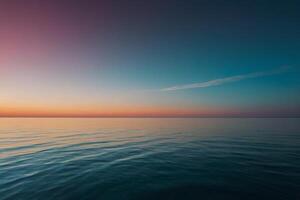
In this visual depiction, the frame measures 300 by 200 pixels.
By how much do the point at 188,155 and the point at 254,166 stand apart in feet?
18.2

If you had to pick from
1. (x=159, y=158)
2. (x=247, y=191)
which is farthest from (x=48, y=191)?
(x=247, y=191)

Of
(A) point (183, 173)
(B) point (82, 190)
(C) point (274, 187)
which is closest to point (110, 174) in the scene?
(B) point (82, 190)

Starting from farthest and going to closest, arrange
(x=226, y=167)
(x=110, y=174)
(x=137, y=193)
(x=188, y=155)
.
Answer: (x=188, y=155), (x=226, y=167), (x=110, y=174), (x=137, y=193)

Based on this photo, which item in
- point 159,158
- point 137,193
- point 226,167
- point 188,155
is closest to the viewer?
point 137,193

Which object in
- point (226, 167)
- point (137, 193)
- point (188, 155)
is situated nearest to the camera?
point (137, 193)

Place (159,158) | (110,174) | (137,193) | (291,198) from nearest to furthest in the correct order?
1. (291,198)
2. (137,193)
3. (110,174)
4. (159,158)

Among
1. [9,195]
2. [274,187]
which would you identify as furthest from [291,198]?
[9,195]

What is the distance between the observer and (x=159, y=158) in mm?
14672

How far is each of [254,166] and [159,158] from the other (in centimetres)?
768

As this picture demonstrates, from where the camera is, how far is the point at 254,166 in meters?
12.0

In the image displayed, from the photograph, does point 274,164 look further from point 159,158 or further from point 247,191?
point 159,158

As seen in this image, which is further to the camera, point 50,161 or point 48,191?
point 50,161

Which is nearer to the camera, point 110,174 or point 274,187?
point 274,187

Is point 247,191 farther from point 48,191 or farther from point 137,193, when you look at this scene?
point 48,191
